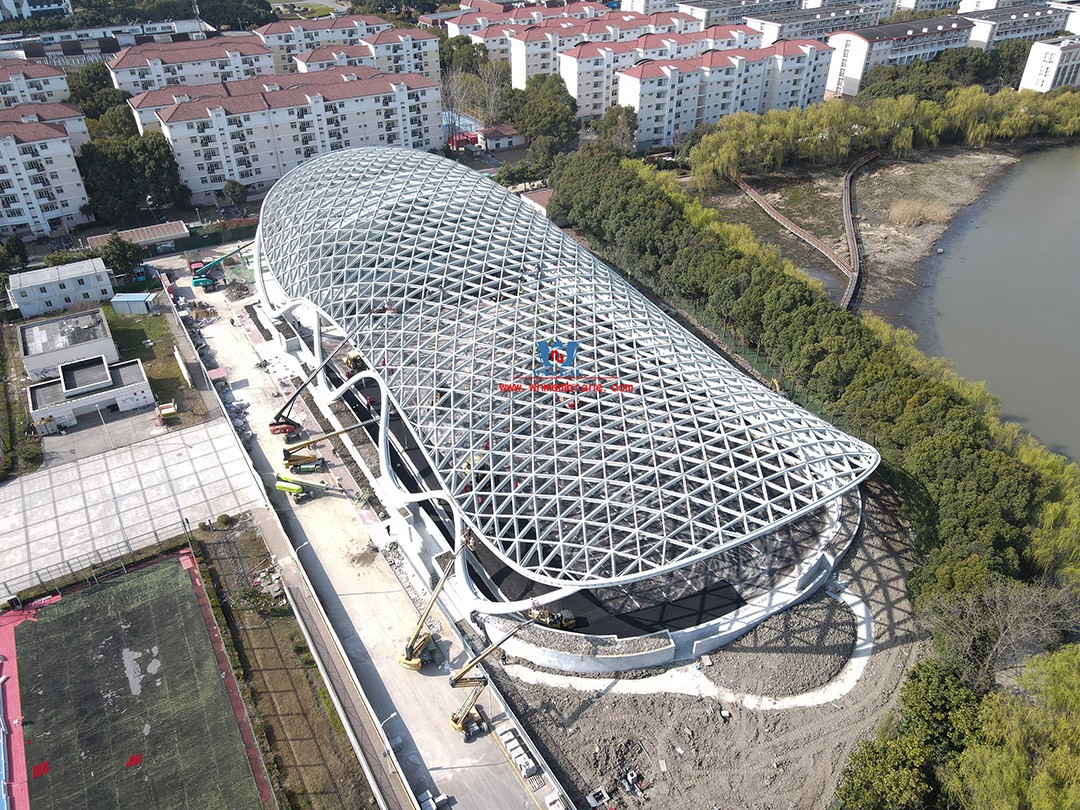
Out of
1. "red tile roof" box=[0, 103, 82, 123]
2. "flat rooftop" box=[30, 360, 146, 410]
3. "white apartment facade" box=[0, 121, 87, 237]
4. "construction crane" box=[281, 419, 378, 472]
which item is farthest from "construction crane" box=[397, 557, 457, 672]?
"red tile roof" box=[0, 103, 82, 123]

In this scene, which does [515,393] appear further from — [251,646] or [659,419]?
[251,646]

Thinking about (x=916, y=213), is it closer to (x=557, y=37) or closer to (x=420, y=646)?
(x=557, y=37)

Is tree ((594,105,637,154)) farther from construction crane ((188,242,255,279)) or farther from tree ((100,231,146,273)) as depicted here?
tree ((100,231,146,273))

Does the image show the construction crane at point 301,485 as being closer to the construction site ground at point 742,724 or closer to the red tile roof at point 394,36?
the construction site ground at point 742,724

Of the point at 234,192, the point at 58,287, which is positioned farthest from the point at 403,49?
the point at 58,287

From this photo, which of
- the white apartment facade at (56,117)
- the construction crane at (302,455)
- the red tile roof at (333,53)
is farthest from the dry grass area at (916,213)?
the white apartment facade at (56,117)

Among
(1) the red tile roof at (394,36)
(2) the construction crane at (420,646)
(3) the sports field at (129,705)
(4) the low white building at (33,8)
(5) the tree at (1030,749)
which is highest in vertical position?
(4) the low white building at (33,8)
